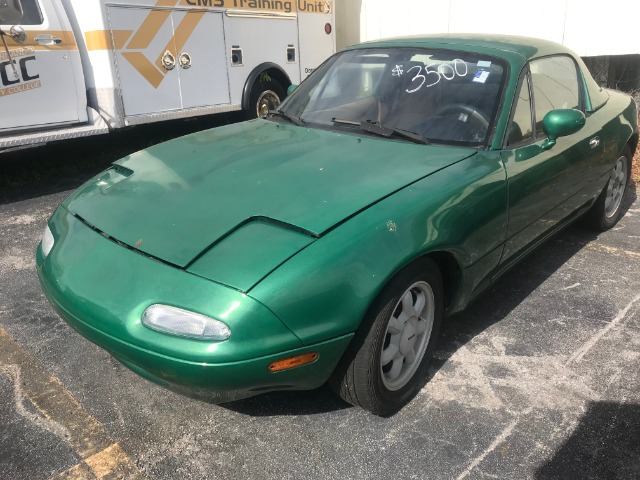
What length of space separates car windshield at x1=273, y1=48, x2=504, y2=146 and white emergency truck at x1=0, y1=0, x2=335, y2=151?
10.0ft

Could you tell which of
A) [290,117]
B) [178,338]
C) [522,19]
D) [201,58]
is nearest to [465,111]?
[290,117]

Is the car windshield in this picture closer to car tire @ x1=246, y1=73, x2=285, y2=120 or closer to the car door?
the car door

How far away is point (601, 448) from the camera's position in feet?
7.56

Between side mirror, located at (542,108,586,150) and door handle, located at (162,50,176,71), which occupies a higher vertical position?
side mirror, located at (542,108,586,150)

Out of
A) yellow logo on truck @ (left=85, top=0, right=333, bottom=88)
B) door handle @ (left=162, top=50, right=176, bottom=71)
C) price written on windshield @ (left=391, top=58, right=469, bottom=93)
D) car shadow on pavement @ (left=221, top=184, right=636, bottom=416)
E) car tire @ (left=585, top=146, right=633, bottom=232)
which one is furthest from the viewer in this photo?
door handle @ (left=162, top=50, right=176, bottom=71)

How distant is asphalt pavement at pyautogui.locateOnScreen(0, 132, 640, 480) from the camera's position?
7.26 feet

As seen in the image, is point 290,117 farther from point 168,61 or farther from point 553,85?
point 168,61

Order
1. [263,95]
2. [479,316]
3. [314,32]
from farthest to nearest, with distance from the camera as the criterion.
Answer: [314,32]
[263,95]
[479,316]

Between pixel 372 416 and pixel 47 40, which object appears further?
pixel 47 40

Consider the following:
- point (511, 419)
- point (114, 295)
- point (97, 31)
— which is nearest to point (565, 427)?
point (511, 419)

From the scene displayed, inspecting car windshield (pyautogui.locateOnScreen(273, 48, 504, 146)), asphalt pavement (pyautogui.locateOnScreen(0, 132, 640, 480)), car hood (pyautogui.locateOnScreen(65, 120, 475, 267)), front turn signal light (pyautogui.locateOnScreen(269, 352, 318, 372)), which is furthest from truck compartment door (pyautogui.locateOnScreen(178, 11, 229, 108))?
front turn signal light (pyautogui.locateOnScreen(269, 352, 318, 372))

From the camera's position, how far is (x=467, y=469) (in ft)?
7.21

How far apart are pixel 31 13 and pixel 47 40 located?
0.29 meters

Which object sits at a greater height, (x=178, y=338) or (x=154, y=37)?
(x=154, y=37)
